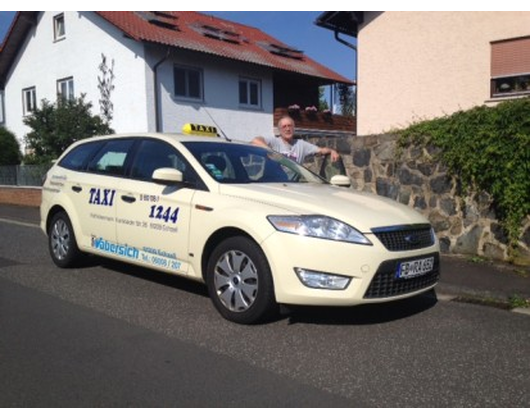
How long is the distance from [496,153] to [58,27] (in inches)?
778

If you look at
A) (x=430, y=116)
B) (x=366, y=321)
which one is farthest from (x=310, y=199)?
(x=430, y=116)

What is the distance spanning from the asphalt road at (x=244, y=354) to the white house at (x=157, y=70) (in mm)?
13532

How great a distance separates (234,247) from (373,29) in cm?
1112

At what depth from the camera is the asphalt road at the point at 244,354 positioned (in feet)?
10.3

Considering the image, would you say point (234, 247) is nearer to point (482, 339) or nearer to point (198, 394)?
point (198, 394)

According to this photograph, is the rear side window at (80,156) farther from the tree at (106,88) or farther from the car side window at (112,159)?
the tree at (106,88)

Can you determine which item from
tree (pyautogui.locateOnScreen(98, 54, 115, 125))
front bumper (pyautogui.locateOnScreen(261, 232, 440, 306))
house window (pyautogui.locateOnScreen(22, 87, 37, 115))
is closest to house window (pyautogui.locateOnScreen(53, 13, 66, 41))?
house window (pyautogui.locateOnScreen(22, 87, 37, 115))

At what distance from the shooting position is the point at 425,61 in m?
13.0

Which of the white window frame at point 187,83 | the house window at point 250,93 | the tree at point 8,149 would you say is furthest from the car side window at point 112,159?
the tree at point 8,149

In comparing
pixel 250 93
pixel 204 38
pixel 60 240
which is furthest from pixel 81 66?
pixel 60 240

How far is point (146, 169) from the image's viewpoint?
552 cm

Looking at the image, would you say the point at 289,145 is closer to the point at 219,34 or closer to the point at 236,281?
the point at 236,281

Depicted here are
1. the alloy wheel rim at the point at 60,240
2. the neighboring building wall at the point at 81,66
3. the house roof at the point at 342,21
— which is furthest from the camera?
the neighboring building wall at the point at 81,66

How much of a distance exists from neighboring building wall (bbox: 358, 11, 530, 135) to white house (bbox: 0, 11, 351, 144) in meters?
7.15
